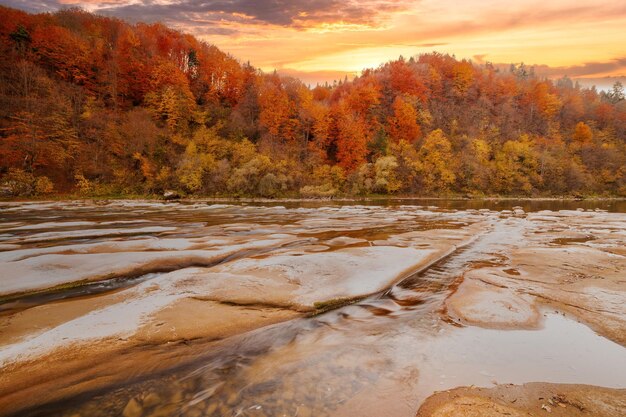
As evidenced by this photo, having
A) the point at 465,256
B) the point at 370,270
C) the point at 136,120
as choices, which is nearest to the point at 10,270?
the point at 370,270

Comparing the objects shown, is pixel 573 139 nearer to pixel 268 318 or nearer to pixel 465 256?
pixel 465 256

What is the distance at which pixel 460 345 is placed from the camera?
4.53 m

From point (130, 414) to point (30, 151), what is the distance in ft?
158

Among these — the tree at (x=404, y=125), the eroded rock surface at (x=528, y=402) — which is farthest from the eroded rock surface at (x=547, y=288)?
the tree at (x=404, y=125)

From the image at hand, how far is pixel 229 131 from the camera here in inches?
2331

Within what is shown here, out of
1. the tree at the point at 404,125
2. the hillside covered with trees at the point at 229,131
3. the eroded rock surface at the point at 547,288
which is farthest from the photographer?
the tree at the point at 404,125

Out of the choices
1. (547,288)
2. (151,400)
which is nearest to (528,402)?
(151,400)

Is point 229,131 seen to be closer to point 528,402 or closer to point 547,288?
point 547,288

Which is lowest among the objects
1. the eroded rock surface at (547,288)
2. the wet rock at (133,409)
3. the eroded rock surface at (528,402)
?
the eroded rock surface at (547,288)

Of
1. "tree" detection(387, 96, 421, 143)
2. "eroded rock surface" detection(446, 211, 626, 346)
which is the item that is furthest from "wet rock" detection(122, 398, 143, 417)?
"tree" detection(387, 96, 421, 143)

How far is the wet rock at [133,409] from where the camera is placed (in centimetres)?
321

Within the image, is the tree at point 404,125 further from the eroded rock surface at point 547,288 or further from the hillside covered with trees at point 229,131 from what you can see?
the eroded rock surface at point 547,288

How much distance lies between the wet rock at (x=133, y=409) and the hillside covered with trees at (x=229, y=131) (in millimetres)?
43034

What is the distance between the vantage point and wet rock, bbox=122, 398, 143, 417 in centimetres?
321
